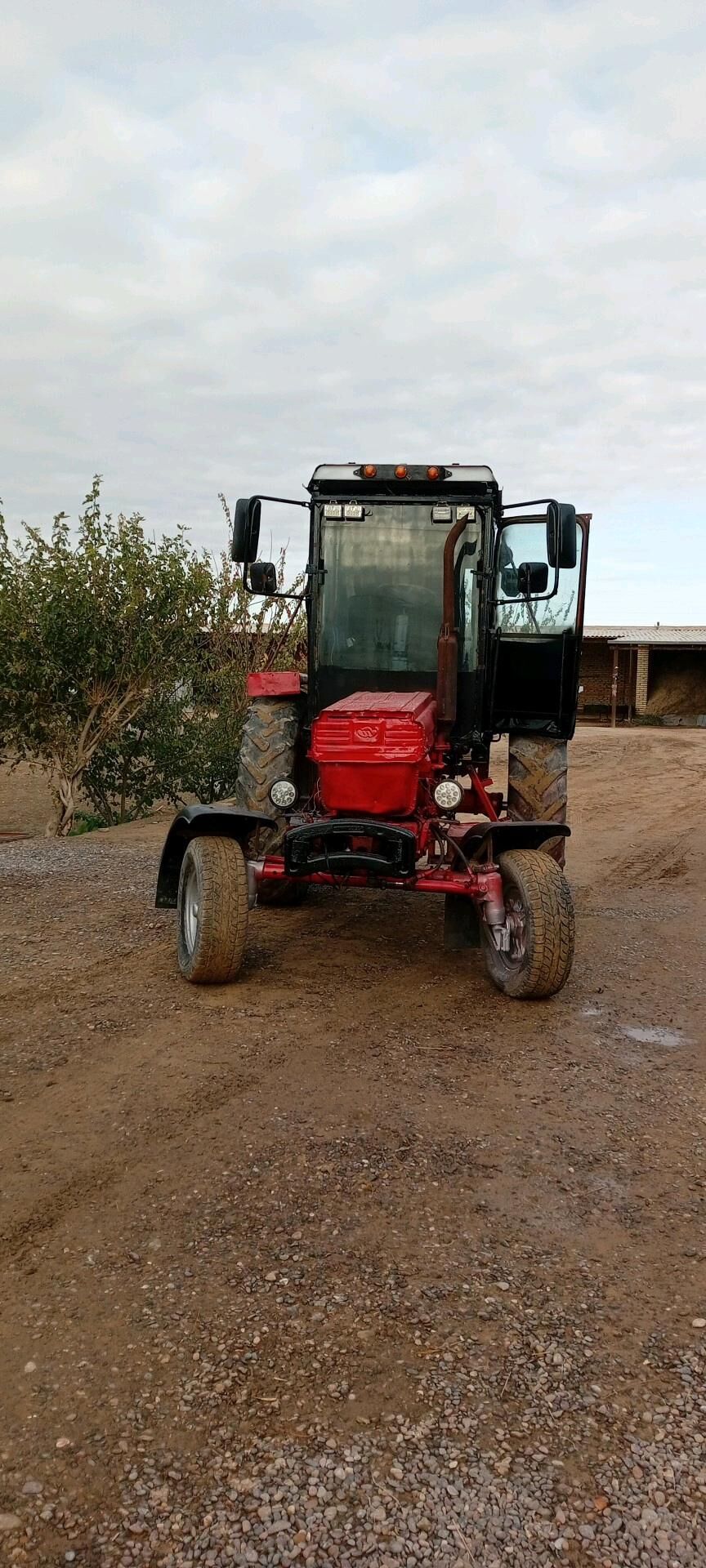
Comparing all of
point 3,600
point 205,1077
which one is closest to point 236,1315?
point 205,1077

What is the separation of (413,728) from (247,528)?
168 centimetres

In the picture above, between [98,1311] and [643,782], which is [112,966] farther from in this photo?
[643,782]

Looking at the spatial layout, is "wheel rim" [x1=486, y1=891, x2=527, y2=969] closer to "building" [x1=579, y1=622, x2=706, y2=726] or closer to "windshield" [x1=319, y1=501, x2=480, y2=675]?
"windshield" [x1=319, y1=501, x2=480, y2=675]

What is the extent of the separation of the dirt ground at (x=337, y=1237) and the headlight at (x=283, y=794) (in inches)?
34.8

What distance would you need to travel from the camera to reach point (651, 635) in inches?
1165

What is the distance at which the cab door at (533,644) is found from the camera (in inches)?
249

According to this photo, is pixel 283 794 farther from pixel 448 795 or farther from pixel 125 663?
pixel 125 663

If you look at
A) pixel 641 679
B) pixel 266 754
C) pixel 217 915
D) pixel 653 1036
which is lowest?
pixel 653 1036

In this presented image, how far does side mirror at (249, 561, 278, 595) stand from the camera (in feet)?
20.3

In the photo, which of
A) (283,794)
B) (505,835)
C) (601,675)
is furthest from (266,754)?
(601,675)

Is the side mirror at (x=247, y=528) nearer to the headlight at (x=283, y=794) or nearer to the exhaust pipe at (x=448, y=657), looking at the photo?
the exhaust pipe at (x=448, y=657)

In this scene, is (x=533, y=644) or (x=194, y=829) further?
(x=533, y=644)

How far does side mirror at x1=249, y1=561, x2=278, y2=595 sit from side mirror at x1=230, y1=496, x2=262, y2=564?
69mm

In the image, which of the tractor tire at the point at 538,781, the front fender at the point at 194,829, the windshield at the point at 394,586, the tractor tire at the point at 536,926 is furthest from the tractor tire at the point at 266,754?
the tractor tire at the point at 536,926
